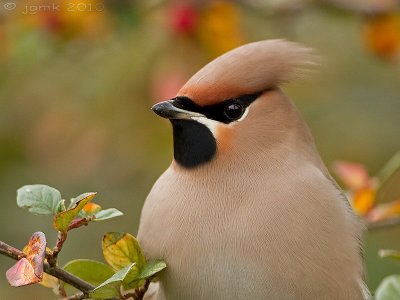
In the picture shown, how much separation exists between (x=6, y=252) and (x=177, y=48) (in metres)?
2.45

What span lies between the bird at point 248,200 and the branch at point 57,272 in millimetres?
398

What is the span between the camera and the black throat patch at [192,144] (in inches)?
140

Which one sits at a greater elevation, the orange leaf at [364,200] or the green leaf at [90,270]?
the green leaf at [90,270]

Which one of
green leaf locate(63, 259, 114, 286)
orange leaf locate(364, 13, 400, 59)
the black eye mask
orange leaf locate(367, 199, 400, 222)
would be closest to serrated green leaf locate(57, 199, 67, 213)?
green leaf locate(63, 259, 114, 286)

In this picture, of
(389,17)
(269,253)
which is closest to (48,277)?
(269,253)

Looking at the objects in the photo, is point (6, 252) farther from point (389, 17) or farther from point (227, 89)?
point (389, 17)

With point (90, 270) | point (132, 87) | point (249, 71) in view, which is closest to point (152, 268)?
point (90, 270)

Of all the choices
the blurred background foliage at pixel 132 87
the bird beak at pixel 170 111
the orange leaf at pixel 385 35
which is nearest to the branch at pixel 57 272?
the bird beak at pixel 170 111

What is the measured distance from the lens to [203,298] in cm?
335

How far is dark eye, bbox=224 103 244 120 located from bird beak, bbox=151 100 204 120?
123mm

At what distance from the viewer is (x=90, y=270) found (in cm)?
332

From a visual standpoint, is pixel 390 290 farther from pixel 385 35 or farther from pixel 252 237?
pixel 385 35

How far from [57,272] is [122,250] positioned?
0.95 feet

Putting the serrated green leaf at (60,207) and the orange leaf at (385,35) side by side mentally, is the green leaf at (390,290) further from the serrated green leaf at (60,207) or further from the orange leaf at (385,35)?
the orange leaf at (385,35)
